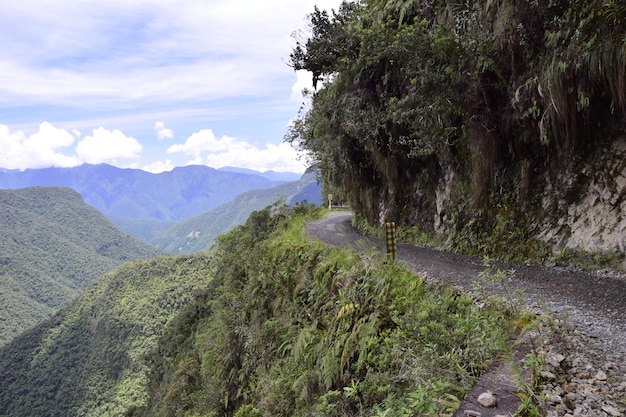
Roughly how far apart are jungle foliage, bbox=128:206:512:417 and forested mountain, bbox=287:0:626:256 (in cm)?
374

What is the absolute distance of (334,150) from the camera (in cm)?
1437

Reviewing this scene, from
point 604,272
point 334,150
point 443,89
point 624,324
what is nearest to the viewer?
point 624,324

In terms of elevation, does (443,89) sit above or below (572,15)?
below

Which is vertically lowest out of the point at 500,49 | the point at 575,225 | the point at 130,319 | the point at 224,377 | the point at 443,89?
the point at 130,319

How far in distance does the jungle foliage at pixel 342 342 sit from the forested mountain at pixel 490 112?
3.74m

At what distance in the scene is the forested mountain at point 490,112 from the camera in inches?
269

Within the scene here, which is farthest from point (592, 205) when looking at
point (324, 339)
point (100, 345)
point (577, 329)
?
point (100, 345)

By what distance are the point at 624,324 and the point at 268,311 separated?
6.91 m

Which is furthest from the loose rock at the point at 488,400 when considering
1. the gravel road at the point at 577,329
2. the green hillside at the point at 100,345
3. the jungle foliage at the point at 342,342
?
the green hillside at the point at 100,345

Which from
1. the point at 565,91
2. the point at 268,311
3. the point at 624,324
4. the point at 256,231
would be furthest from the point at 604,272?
the point at 256,231

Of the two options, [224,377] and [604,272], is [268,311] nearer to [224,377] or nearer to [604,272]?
[224,377]

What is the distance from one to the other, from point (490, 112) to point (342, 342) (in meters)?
6.56

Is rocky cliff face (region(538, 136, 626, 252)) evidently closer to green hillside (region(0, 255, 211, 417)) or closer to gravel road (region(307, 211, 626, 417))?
gravel road (region(307, 211, 626, 417))

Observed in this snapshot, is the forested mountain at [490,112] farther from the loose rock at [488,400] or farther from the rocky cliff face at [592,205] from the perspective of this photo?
the loose rock at [488,400]
